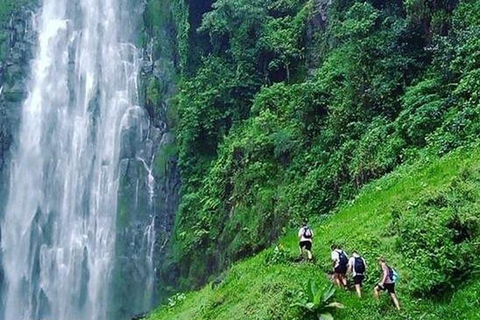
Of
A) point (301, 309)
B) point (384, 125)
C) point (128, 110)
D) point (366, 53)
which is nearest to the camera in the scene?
point (301, 309)

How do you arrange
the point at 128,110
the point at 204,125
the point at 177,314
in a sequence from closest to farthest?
1. the point at 177,314
2. the point at 204,125
3. the point at 128,110

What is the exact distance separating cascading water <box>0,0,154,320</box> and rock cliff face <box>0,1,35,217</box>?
536 millimetres

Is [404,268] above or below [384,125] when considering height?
below

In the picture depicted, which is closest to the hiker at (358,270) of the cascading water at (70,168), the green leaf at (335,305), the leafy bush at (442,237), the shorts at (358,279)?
the shorts at (358,279)

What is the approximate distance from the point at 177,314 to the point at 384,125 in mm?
7416

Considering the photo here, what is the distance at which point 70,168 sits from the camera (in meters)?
31.2

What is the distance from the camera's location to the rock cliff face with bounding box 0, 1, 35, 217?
32469 millimetres

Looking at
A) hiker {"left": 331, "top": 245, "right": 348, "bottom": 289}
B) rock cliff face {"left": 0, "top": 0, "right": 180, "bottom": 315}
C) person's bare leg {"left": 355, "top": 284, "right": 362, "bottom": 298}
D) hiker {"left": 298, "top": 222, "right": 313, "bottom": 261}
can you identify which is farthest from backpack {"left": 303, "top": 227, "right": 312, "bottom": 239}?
rock cliff face {"left": 0, "top": 0, "right": 180, "bottom": 315}

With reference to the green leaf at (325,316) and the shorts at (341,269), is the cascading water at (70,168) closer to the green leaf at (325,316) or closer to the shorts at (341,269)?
the shorts at (341,269)

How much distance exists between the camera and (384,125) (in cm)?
1653

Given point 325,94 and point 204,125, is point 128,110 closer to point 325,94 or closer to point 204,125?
point 204,125

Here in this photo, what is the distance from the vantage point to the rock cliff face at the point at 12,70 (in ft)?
107

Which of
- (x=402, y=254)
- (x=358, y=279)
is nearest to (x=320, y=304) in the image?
(x=358, y=279)

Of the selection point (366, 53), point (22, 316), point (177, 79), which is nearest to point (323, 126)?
point (366, 53)
